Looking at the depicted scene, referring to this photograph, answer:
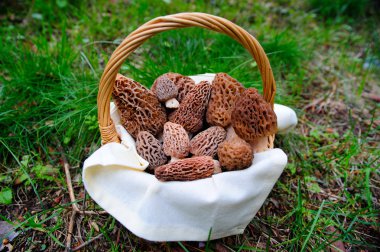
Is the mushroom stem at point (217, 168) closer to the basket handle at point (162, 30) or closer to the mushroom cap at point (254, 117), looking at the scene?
the mushroom cap at point (254, 117)

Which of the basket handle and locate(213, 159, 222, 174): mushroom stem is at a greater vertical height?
the basket handle

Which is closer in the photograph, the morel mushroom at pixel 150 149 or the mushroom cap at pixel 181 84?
the morel mushroom at pixel 150 149

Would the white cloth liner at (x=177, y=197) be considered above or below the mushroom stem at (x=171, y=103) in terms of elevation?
below

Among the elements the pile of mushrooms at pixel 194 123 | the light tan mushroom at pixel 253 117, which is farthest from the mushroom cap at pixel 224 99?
the light tan mushroom at pixel 253 117

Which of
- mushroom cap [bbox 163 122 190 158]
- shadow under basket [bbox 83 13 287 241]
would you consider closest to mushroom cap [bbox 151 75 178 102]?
mushroom cap [bbox 163 122 190 158]

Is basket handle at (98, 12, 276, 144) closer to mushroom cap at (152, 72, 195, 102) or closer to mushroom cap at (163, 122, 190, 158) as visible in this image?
mushroom cap at (163, 122, 190, 158)

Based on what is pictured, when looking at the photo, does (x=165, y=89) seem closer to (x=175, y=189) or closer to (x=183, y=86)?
(x=183, y=86)

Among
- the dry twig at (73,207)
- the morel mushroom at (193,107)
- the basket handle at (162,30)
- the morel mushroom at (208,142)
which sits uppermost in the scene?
the basket handle at (162,30)

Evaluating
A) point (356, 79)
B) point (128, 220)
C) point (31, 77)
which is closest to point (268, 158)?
point (128, 220)
